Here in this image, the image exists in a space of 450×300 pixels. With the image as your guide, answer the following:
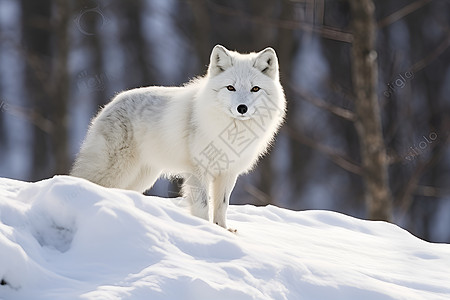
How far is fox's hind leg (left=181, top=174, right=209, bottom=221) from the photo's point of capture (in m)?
5.64

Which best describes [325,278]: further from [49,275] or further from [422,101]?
[422,101]

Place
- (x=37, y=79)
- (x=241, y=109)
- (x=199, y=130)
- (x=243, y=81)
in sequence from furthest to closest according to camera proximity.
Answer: (x=37, y=79) → (x=199, y=130) → (x=243, y=81) → (x=241, y=109)

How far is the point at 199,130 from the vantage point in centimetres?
574

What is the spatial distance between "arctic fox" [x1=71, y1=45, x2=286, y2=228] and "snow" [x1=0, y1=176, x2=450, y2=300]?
1.16 metres

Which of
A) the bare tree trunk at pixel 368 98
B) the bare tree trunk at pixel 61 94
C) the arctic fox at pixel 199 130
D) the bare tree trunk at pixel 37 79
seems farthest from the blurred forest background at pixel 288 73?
the arctic fox at pixel 199 130

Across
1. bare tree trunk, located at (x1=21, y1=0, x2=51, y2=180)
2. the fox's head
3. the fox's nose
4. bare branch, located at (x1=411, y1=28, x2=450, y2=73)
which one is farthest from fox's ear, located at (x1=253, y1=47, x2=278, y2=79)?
bare tree trunk, located at (x1=21, y1=0, x2=51, y2=180)

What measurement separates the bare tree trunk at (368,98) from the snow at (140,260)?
→ 171 inches

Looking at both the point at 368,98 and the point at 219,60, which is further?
the point at 368,98

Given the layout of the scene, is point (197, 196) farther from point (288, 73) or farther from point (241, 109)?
point (288, 73)

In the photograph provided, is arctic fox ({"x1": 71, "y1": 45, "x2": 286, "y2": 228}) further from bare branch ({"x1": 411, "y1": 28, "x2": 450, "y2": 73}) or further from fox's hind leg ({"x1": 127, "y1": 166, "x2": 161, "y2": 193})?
bare branch ({"x1": 411, "y1": 28, "x2": 450, "y2": 73})

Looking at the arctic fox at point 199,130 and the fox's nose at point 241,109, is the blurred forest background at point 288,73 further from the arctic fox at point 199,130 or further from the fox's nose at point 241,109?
the fox's nose at point 241,109

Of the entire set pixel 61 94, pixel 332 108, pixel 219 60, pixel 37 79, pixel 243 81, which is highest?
pixel 219 60

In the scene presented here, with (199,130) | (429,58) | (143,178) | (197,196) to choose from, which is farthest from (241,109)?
(429,58)

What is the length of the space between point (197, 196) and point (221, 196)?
319 mm
